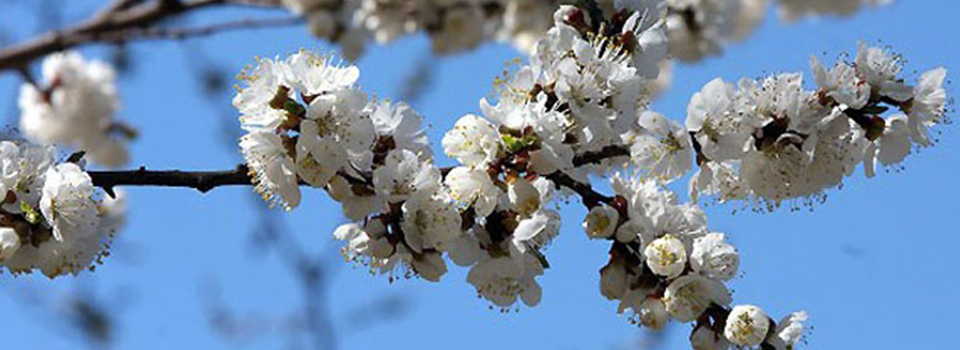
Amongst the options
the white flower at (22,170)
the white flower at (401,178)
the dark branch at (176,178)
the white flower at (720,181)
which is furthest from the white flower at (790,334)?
the white flower at (22,170)

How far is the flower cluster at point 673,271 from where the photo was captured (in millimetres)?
2174

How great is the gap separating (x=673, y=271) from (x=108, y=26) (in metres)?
2.93

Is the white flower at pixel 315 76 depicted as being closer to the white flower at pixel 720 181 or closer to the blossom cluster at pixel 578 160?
the blossom cluster at pixel 578 160

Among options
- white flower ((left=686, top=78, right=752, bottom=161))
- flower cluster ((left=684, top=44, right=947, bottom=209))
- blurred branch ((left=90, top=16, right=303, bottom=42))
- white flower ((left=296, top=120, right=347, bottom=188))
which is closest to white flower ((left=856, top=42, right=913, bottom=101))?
flower cluster ((left=684, top=44, right=947, bottom=209))

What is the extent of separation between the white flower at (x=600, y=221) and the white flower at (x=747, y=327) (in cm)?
24

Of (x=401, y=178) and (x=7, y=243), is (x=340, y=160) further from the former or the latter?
(x=7, y=243)

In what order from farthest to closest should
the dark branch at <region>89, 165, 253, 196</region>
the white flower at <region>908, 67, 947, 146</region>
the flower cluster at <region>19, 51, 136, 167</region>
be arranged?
1. the flower cluster at <region>19, 51, 136, 167</region>
2. the white flower at <region>908, 67, 947, 146</region>
3. the dark branch at <region>89, 165, 253, 196</region>

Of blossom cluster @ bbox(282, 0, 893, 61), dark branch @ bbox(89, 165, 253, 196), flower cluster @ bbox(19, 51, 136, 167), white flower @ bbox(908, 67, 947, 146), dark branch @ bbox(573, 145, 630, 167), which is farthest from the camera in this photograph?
flower cluster @ bbox(19, 51, 136, 167)

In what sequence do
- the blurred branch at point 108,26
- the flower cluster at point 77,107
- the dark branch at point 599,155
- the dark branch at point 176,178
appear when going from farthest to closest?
the flower cluster at point 77,107, the blurred branch at point 108,26, the dark branch at point 599,155, the dark branch at point 176,178

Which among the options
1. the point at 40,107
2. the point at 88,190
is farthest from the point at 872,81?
the point at 40,107

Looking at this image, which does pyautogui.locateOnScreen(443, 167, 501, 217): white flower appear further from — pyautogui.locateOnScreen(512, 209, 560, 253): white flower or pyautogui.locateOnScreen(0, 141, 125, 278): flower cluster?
pyautogui.locateOnScreen(0, 141, 125, 278): flower cluster

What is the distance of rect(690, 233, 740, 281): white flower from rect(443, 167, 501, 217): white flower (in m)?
0.36

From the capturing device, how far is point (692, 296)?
2.21 metres

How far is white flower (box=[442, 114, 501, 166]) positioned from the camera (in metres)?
2.11
